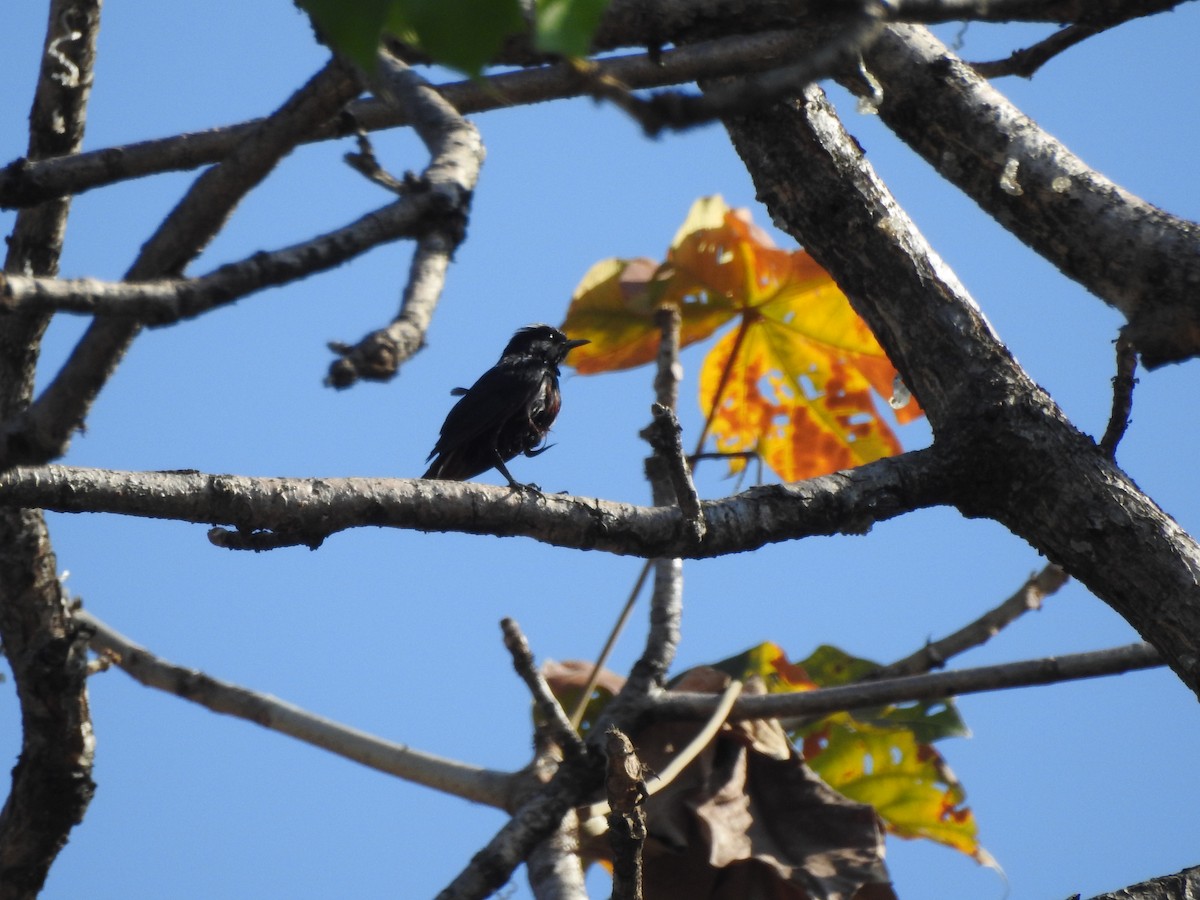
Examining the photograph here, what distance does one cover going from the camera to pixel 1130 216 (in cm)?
285

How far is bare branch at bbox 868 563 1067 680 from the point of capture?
4.94 meters

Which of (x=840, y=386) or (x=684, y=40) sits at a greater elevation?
(x=840, y=386)

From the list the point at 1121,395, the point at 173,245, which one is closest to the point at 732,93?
the point at 173,245

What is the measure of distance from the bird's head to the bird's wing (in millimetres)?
160

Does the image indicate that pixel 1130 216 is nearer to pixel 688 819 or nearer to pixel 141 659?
pixel 688 819

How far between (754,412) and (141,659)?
8.91 ft

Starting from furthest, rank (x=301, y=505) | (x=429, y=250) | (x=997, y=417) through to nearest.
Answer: (x=997, y=417), (x=301, y=505), (x=429, y=250)

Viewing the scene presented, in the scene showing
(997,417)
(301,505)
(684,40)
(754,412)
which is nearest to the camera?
(301,505)

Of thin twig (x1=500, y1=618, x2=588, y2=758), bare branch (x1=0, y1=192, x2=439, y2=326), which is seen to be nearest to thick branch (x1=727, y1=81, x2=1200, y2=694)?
thin twig (x1=500, y1=618, x2=588, y2=758)

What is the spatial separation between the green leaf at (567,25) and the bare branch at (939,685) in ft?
10.5

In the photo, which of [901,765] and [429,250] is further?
[901,765]

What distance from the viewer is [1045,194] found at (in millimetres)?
3023

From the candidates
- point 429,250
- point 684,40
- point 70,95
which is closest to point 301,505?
point 429,250

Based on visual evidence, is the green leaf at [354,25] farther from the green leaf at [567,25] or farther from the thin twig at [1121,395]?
the thin twig at [1121,395]
